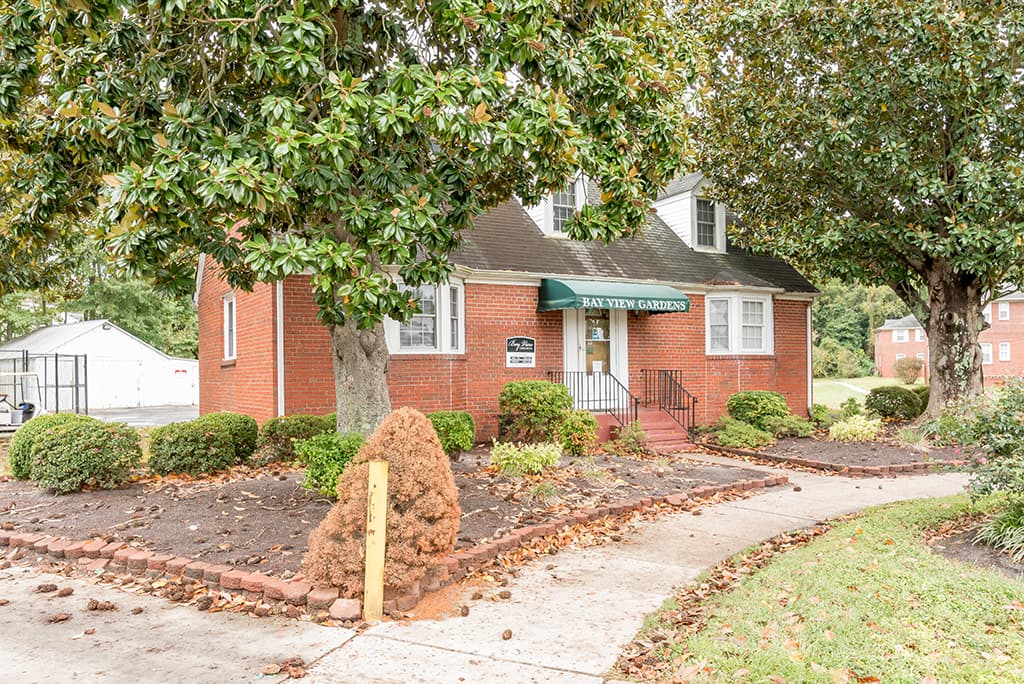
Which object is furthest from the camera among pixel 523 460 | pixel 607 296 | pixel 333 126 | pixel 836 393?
pixel 836 393

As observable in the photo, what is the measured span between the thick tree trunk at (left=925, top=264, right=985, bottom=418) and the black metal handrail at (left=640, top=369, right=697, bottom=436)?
16.7 feet

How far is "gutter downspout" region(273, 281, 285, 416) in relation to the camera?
11211mm

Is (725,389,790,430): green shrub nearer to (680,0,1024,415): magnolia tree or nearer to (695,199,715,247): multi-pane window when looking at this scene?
(680,0,1024,415): magnolia tree

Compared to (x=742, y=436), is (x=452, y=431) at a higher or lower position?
higher

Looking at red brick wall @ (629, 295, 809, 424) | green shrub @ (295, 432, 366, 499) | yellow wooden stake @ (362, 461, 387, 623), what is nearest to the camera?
yellow wooden stake @ (362, 461, 387, 623)

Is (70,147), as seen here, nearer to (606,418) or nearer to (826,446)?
(606,418)

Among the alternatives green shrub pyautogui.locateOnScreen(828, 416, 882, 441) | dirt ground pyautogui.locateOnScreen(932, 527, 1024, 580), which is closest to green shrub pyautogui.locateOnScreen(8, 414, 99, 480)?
dirt ground pyautogui.locateOnScreen(932, 527, 1024, 580)

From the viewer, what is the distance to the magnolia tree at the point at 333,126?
19.3 ft

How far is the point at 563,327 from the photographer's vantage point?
14125mm

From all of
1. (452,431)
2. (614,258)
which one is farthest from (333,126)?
(614,258)

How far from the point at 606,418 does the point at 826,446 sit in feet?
13.7

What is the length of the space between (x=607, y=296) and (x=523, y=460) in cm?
501

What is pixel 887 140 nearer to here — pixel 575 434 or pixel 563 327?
pixel 563 327

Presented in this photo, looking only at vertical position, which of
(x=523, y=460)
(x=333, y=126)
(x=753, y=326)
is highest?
(x=333, y=126)
